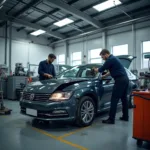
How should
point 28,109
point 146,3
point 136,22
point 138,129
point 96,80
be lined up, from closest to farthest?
point 138,129 < point 28,109 < point 96,80 < point 146,3 < point 136,22

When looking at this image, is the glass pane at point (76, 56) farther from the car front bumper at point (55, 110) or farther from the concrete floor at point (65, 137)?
the car front bumper at point (55, 110)

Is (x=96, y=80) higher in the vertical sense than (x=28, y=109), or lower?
higher

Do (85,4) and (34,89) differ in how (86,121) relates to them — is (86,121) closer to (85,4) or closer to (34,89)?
(34,89)

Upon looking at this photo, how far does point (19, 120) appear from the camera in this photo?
12.2 feet

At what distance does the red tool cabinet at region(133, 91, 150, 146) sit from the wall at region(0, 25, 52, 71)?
11063 mm

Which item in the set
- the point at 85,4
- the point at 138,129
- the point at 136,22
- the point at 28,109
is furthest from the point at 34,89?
the point at 136,22

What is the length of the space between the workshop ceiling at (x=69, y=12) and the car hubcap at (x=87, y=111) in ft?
18.7

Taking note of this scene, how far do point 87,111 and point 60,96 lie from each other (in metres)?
0.66

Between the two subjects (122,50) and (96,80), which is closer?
(96,80)

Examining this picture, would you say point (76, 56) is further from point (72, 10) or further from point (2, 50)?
point (2, 50)

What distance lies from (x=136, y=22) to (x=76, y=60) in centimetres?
546

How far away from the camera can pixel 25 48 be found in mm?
13297

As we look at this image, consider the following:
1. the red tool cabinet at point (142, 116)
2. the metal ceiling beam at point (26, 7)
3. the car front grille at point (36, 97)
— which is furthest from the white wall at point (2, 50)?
the red tool cabinet at point (142, 116)

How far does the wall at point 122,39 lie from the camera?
9.45 metres
